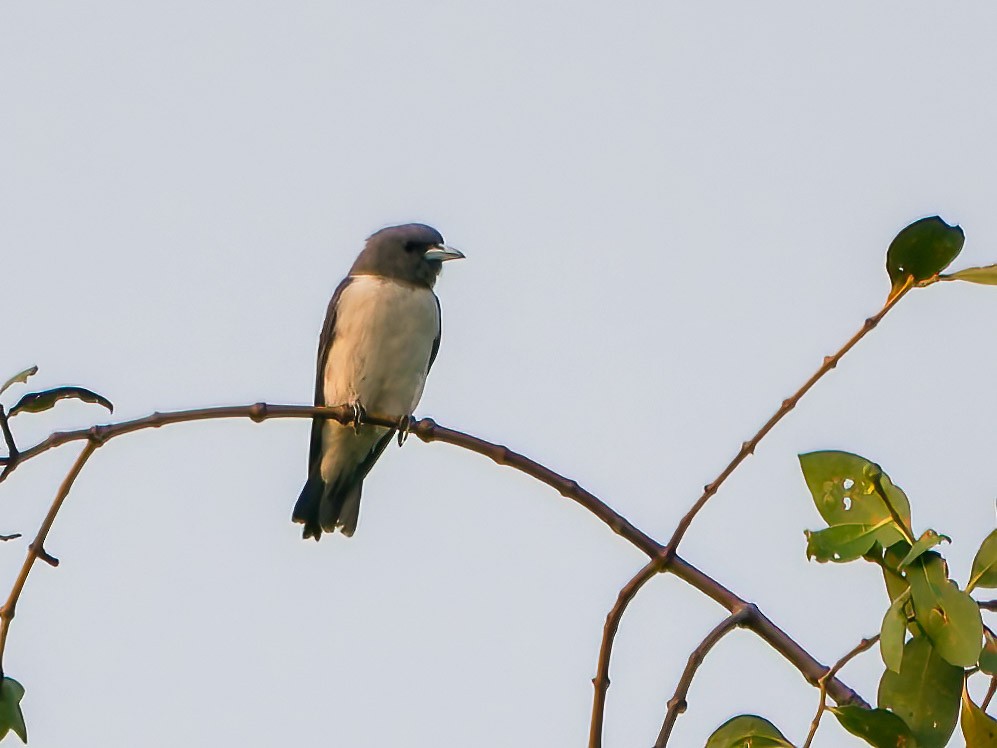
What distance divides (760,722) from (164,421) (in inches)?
42.9

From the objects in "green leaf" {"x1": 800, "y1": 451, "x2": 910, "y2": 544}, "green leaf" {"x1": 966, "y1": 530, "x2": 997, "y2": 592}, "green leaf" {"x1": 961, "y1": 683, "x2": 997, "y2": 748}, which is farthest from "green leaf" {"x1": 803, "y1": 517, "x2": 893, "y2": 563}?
"green leaf" {"x1": 961, "y1": 683, "x2": 997, "y2": 748}

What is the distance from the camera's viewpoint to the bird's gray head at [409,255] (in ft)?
21.7

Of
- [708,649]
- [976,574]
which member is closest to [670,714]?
[708,649]

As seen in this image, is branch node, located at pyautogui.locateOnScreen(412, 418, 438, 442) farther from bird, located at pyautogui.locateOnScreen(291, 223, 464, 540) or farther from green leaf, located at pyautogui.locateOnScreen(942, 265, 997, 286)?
bird, located at pyautogui.locateOnScreen(291, 223, 464, 540)

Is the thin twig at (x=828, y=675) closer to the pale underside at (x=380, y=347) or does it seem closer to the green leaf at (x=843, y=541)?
the green leaf at (x=843, y=541)

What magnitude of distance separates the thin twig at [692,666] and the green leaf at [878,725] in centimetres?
20

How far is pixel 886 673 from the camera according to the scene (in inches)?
74.9

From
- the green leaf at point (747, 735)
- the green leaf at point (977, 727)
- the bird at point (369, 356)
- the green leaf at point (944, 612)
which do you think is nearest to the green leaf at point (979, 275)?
the green leaf at point (944, 612)

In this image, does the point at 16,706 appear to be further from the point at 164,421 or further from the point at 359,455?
the point at 359,455

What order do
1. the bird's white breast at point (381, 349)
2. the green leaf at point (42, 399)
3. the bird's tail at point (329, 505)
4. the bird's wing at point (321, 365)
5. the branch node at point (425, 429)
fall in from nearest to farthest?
the green leaf at point (42, 399) → the branch node at point (425, 429) → the bird's white breast at point (381, 349) → the bird's tail at point (329, 505) → the bird's wing at point (321, 365)

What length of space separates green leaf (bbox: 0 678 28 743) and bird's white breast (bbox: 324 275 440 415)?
4.18 m

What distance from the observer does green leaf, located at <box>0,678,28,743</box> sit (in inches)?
78.8

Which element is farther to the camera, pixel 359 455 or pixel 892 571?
pixel 359 455

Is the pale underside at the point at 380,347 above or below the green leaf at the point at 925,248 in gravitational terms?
above
